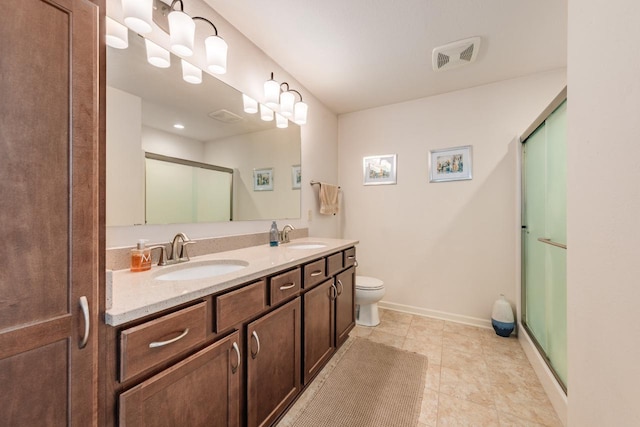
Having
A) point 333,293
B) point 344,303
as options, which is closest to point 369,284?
point 344,303

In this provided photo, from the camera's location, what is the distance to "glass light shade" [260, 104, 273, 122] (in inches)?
76.4

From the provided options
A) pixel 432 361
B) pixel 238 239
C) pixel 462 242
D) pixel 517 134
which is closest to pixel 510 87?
pixel 517 134

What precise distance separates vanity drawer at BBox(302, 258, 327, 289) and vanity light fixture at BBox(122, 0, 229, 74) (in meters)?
1.29

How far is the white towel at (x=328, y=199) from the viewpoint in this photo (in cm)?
262

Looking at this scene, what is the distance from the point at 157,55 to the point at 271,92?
0.79m

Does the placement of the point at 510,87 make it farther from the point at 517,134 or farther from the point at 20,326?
the point at 20,326

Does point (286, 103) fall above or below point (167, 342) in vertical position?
above

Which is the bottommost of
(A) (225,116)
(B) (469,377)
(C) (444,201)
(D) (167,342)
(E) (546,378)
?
(B) (469,377)

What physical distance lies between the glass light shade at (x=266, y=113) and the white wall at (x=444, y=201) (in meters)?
1.31

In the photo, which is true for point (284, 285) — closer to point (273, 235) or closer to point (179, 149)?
point (273, 235)

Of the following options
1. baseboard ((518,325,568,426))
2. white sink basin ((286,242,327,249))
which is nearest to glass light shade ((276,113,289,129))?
white sink basin ((286,242,327,249))

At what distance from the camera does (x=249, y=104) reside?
1.83 m

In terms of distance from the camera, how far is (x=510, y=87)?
231 centimetres

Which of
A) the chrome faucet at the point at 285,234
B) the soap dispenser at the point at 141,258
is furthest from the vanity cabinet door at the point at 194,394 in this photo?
the chrome faucet at the point at 285,234
